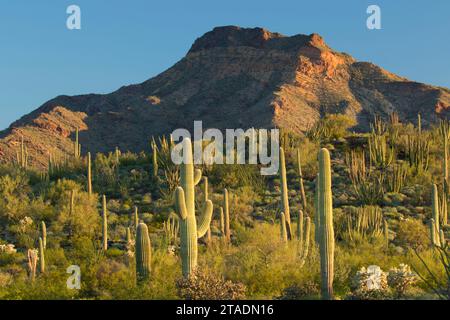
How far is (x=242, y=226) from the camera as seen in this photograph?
2080 cm

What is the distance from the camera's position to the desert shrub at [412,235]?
1864 cm

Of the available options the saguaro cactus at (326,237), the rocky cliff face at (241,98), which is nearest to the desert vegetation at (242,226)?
the saguaro cactus at (326,237)

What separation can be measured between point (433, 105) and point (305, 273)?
7516 centimetres

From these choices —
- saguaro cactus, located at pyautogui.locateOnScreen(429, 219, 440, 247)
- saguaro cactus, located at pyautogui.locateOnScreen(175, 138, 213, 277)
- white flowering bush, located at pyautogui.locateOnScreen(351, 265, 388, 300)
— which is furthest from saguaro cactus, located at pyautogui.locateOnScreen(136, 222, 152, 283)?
saguaro cactus, located at pyautogui.locateOnScreen(429, 219, 440, 247)

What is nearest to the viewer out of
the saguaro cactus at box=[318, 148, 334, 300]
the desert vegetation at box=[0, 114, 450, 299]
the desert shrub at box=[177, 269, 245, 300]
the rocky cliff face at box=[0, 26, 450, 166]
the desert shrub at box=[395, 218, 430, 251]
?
the desert shrub at box=[177, 269, 245, 300]

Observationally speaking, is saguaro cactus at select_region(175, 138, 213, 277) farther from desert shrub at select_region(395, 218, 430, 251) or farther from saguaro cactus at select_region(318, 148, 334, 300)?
desert shrub at select_region(395, 218, 430, 251)

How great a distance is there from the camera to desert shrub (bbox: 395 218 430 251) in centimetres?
1864

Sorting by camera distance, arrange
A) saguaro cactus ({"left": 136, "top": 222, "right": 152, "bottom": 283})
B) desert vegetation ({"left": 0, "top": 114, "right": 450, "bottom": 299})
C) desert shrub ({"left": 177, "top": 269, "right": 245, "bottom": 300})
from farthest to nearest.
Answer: saguaro cactus ({"left": 136, "top": 222, "right": 152, "bottom": 283}) < desert vegetation ({"left": 0, "top": 114, "right": 450, "bottom": 299}) < desert shrub ({"left": 177, "top": 269, "right": 245, "bottom": 300})

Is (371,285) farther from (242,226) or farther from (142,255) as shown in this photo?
(242,226)

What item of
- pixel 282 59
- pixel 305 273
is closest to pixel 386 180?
pixel 305 273

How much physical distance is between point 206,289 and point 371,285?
3582 millimetres

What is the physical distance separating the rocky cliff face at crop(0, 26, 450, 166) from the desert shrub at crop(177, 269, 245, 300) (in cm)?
5280

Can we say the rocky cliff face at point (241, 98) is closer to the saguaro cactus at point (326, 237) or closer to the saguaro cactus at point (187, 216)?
the saguaro cactus at point (187, 216)
